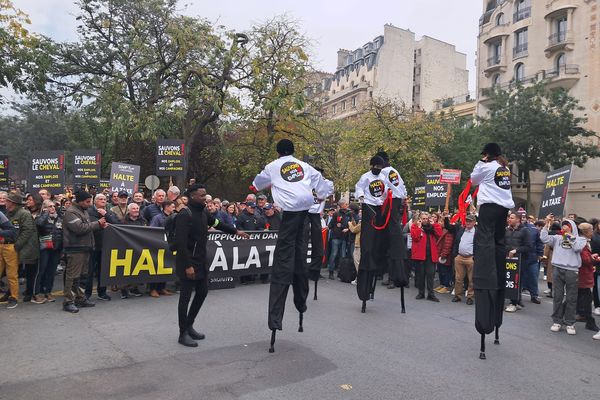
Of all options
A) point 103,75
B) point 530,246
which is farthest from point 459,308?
point 103,75

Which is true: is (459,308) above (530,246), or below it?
below

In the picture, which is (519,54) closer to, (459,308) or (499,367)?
(459,308)

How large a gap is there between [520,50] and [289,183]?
43854mm

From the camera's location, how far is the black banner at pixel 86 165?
15062mm

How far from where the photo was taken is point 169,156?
14.8 metres

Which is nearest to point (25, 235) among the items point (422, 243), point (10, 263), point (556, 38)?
point (10, 263)

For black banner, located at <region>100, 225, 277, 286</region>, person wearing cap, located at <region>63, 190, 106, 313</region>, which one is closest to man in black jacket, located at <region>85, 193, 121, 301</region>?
black banner, located at <region>100, 225, 277, 286</region>

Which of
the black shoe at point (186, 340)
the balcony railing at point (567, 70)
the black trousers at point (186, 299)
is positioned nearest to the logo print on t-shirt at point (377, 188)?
the black trousers at point (186, 299)

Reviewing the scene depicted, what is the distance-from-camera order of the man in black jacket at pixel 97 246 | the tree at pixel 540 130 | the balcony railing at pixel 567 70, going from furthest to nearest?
the balcony railing at pixel 567 70
the tree at pixel 540 130
the man in black jacket at pixel 97 246

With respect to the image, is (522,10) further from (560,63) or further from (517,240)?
(517,240)

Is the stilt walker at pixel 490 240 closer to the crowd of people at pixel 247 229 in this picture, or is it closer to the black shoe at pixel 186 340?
the crowd of people at pixel 247 229

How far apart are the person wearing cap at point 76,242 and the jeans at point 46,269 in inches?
35.5

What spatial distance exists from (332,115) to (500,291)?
65799 mm

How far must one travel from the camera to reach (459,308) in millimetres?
9109
